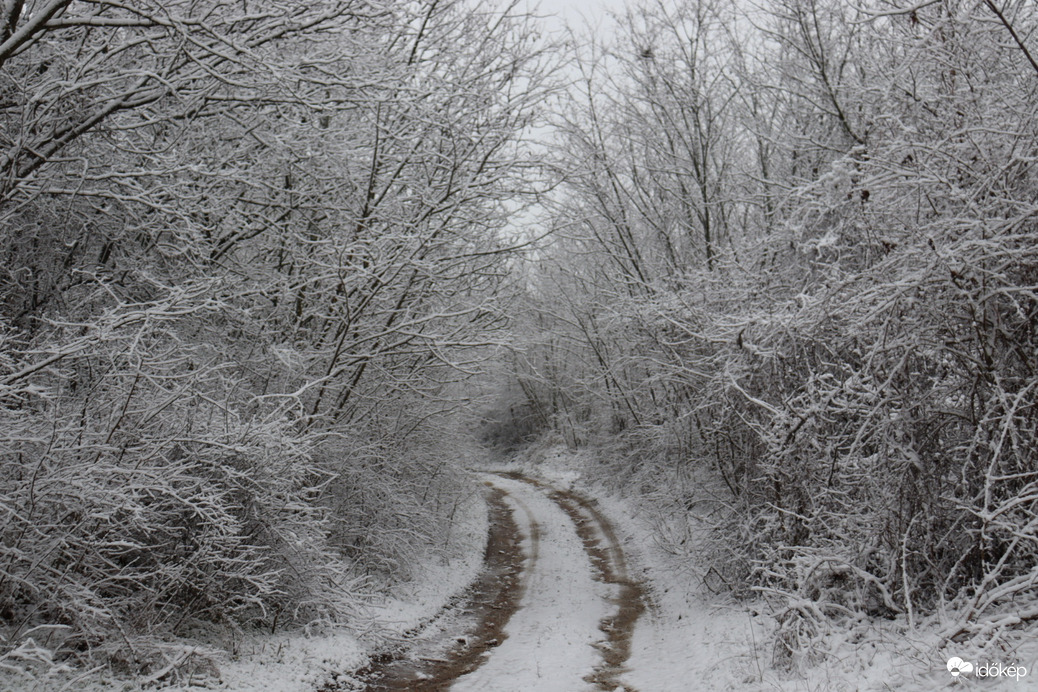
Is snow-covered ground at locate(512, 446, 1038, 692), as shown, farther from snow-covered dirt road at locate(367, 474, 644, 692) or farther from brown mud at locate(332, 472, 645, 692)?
snow-covered dirt road at locate(367, 474, 644, 692)

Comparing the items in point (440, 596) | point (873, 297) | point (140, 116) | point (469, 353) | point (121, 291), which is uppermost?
point (140, 116)

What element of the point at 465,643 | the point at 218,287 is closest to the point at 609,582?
the point at 465,643

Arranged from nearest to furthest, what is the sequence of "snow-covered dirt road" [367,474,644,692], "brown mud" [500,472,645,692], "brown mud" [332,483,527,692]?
1. "brown mud" [332,483,527,692]
2. "snow-covered dirt road" [367,474,644,692]
3. "brown mud" [500,472,645,692]

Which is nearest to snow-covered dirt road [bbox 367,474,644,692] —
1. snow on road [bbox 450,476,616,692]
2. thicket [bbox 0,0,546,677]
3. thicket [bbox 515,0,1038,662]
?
snow on road [bbox 450,476,616,692]

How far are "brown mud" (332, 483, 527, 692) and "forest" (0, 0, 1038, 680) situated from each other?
2.95 feet

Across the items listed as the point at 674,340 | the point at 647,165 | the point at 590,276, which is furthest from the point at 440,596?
the point at 590,276

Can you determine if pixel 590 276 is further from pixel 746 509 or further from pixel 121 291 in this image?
pixel 121 291

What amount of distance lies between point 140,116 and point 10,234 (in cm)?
177

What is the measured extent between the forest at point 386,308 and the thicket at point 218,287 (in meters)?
0.05

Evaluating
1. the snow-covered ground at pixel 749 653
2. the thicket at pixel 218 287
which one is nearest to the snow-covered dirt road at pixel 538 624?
the snow-covered ground at pixel 749 653

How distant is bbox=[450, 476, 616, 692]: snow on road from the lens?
7.70 meters

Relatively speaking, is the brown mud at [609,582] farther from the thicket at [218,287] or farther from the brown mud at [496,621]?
the thicket at [218,287]

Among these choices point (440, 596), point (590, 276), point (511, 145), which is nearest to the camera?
point (511, 145)

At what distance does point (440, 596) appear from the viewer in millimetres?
11391
